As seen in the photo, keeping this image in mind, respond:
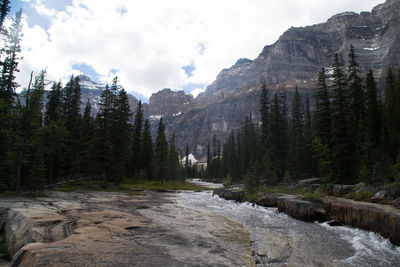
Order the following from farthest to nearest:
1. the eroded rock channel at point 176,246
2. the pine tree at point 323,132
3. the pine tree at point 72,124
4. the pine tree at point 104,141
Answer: the pine tree at point 72,124
the pine tree at point 104,141
the pine tree at point 323,132
the eroded rock channel at point 176,246

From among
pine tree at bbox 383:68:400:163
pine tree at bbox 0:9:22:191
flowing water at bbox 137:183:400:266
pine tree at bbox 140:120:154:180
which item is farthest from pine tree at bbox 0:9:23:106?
pine tree at bbox 383:68:400:163

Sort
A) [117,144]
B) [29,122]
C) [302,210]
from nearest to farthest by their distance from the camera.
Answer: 1. [302,210]
2. [29,122]
3. [117,144]

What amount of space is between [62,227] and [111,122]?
29.0 meters

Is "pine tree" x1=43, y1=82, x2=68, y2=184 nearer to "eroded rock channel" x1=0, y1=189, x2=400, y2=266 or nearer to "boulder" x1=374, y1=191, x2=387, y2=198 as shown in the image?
"eroded rock channel" x1=0, y1=189, x2=400, y2=266

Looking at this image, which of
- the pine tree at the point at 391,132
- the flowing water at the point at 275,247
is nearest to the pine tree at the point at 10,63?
the flowing water at the point at 275,247

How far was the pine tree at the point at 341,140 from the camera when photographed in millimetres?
25984

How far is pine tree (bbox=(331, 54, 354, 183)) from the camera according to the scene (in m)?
26.0

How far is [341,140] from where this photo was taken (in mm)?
27375

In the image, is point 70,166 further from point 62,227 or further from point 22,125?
point 62,227

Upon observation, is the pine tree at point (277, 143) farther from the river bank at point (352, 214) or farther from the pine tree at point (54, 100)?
the pine tree at point (54, 100)

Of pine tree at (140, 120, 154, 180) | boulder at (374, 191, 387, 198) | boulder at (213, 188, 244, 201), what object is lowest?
boulder at (213, 188, 244, 201)

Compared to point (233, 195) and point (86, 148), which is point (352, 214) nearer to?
point (233, 195)

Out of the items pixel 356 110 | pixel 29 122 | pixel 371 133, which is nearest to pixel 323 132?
pixel 356 110

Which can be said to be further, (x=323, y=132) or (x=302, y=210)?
(x=323, y=132)
